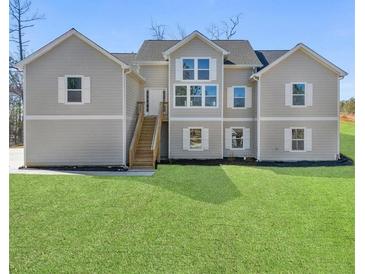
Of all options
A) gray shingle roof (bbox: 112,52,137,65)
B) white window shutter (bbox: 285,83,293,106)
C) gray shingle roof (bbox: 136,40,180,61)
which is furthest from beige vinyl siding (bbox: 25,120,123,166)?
white window shutter (bbox: 285,83,293,106)

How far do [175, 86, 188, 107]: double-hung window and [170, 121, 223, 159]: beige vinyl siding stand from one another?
0.88m

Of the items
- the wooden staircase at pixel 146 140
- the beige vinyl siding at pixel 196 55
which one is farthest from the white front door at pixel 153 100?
the beige vinyl siding at pixel 196 55

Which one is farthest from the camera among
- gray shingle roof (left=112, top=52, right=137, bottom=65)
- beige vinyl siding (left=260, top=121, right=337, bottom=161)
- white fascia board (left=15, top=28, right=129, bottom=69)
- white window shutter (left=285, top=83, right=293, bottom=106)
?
gray shingle roof (left=112, top=52, right=137, bottom=65)

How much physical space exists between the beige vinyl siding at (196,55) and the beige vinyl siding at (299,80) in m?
2.02

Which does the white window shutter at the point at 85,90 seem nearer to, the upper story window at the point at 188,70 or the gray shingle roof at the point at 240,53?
the upper story window at the point at 188,70

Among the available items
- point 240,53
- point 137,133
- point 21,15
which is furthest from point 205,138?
point 21,15

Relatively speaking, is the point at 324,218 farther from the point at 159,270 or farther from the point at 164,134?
the point at 164,134

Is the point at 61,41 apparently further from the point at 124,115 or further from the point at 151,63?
the point at 151,63

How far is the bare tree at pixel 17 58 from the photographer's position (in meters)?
6.80

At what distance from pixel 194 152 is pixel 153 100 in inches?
129

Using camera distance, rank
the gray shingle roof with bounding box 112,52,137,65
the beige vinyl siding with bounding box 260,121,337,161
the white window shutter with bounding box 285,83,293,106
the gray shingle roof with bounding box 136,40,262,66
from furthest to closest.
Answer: the gray shingle roof with bounding box 112,52,137,65 < the gray shingle roof with bounding box 136,40,262,66 < the beige vinyl siding with bounding box 260,121,337,161 < the white window shutter with bounding box 285,83,293,106

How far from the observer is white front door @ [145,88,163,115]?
1495 cm

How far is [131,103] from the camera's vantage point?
12766 millimetres

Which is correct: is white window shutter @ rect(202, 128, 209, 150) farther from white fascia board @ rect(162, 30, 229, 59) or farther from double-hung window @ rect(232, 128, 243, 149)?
white fascia board @ rect(162, 30, 229, 59)
